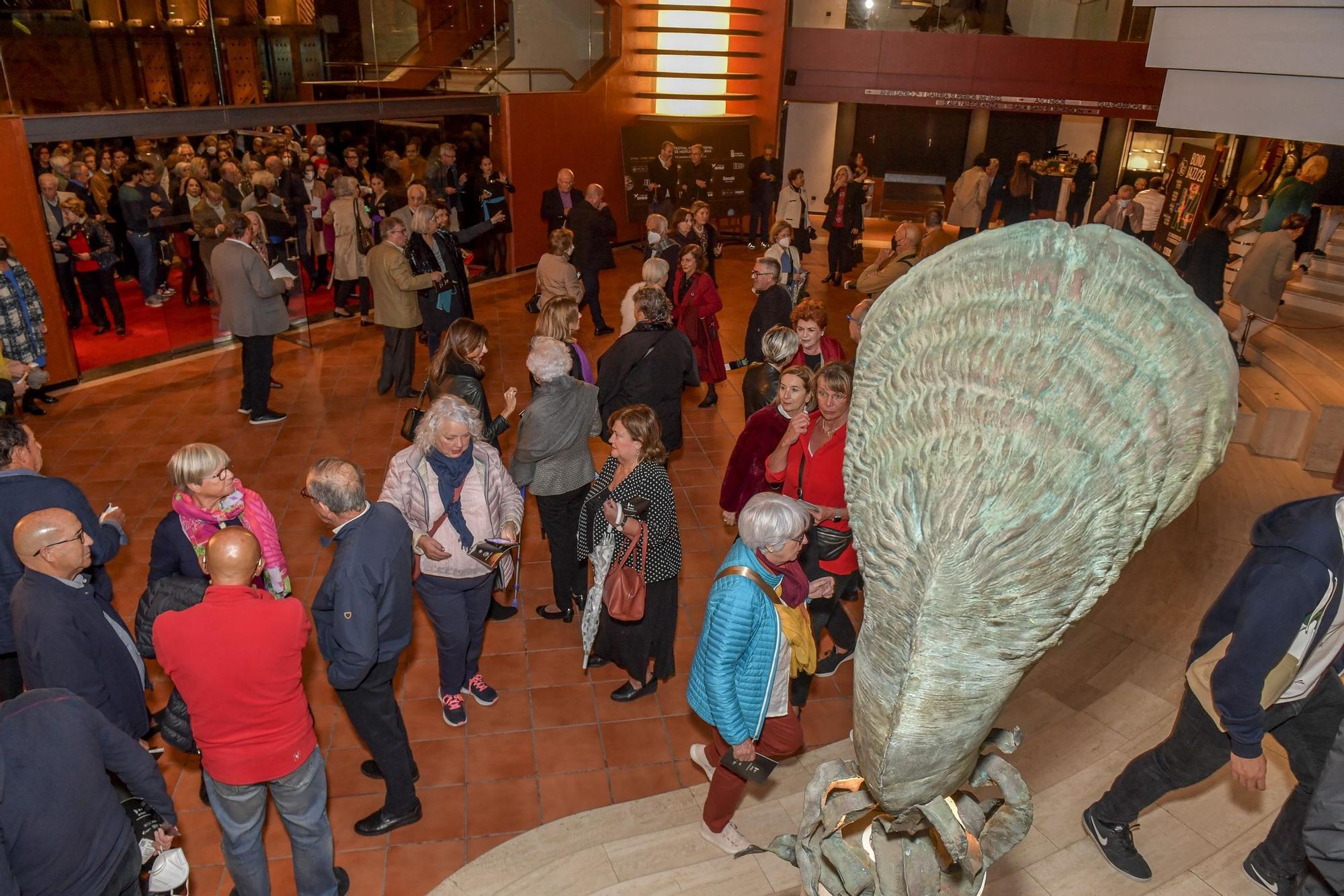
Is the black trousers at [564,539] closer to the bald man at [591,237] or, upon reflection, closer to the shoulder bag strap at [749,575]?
the shoulder bag strap at [749,575]

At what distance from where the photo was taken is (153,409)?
8.82m

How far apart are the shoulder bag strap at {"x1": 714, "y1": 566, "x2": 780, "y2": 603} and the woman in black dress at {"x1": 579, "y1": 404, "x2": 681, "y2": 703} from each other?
1100 mm

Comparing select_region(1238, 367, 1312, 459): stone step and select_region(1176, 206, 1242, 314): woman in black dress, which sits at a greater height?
select_region(1176, 206, 1242, 314): woman in black dress

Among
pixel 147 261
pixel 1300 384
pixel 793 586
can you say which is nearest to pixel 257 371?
pixel 147 261

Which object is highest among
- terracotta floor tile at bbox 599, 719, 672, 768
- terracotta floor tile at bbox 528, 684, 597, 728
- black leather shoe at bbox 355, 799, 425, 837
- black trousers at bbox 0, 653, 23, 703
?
black trousers at bbox 0, 653, 23, 703

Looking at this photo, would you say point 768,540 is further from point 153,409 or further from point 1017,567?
point 153,409

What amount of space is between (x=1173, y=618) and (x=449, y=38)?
1217 cm

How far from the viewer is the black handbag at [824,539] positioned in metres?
4.58

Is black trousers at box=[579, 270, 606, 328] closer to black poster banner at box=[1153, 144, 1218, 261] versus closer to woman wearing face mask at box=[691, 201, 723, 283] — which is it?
woman wearing face mask at box=[691, 201, 723, 283]

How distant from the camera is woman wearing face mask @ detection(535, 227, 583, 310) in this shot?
8461mm

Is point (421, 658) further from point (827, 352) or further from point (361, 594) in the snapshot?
point (827, 352)

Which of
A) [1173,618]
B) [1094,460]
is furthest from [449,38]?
[1094,460]

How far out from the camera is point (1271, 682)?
296cm

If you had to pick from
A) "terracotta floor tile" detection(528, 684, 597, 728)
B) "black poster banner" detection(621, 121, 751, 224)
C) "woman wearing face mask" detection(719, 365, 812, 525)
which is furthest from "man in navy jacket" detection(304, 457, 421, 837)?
"black poster banner" detection(621, 121, 751, 224)
